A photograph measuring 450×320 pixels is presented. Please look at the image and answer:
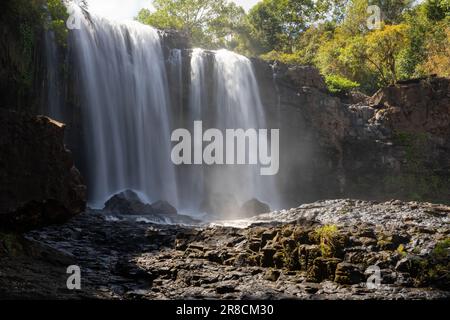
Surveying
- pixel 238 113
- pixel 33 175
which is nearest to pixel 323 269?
pixel 33 175

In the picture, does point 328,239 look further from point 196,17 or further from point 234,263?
point 196,17

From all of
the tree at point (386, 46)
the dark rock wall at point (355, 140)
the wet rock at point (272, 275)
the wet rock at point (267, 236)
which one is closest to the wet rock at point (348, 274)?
the wet rock at point (272, 275)

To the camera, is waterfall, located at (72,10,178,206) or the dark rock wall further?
the dark rock wall

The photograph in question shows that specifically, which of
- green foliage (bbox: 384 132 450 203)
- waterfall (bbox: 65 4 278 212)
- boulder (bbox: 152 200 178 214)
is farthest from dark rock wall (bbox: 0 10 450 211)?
boulder (bbox: 152 200 178 214)

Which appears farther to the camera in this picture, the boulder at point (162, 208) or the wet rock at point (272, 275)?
the boulder at point (162, 208)

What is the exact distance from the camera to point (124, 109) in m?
28.5

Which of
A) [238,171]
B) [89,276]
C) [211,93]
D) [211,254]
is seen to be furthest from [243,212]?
[89,276]

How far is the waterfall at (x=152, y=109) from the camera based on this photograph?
26.8m

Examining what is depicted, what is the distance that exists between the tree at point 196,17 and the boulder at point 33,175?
41.8m

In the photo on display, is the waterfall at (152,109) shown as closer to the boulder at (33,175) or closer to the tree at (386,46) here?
the tree at (386,46)

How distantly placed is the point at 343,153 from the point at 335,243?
23.2 metres

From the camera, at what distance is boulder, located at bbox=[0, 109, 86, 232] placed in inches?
417

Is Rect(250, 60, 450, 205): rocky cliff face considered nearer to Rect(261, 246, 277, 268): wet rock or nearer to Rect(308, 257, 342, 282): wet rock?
Rect(261, 246, 277, 268): wet rock

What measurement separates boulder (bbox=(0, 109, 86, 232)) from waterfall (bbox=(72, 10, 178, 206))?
13531 millimetres
